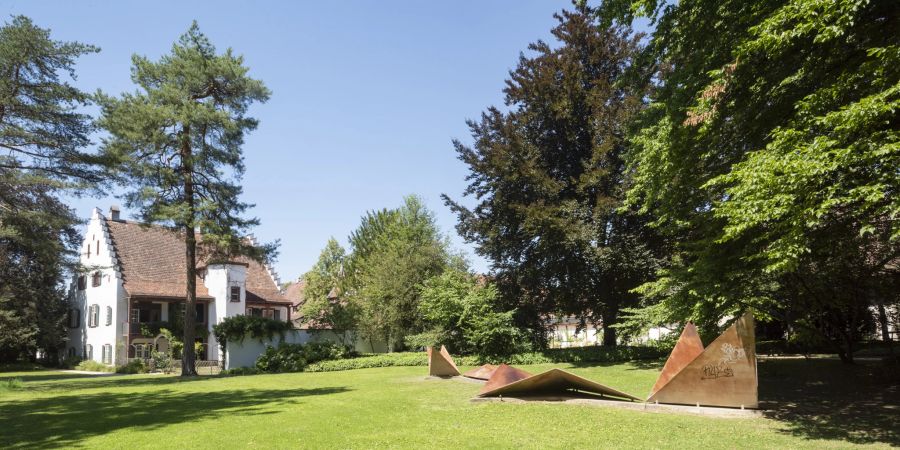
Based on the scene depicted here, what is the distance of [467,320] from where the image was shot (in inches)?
1200

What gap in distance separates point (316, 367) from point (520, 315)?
1179 centimetres

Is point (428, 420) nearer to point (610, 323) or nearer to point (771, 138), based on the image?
point (771, 138)

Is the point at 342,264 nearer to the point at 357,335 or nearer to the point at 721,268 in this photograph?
the point at 357,335

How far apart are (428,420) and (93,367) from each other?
35058mm

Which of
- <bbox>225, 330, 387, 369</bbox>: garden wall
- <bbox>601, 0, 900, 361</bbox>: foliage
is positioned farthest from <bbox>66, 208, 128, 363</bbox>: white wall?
<bbox>601, 0, 900, 361</bbox>: foliage

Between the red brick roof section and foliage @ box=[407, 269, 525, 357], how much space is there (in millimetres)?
14338

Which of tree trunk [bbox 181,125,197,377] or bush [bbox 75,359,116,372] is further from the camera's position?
bush [bbox 75,359,116,372]

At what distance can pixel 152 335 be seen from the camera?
3800cm

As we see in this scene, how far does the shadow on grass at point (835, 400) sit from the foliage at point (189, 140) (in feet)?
76.1

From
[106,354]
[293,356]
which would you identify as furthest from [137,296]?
[293,356]

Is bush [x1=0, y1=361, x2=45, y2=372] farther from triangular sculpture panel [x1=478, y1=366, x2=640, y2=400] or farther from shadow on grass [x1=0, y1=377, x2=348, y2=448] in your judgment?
triangular sculpture panel [x1=478, y1=366, x2=640, y2=400]

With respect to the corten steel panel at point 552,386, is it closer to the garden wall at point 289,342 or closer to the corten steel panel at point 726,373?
the corten steel panel at point 726,373

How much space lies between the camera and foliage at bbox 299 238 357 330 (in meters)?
37.2

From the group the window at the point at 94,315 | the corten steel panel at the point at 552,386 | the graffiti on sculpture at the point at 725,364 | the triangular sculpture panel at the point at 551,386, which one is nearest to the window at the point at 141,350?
the window at the point at 94,315
